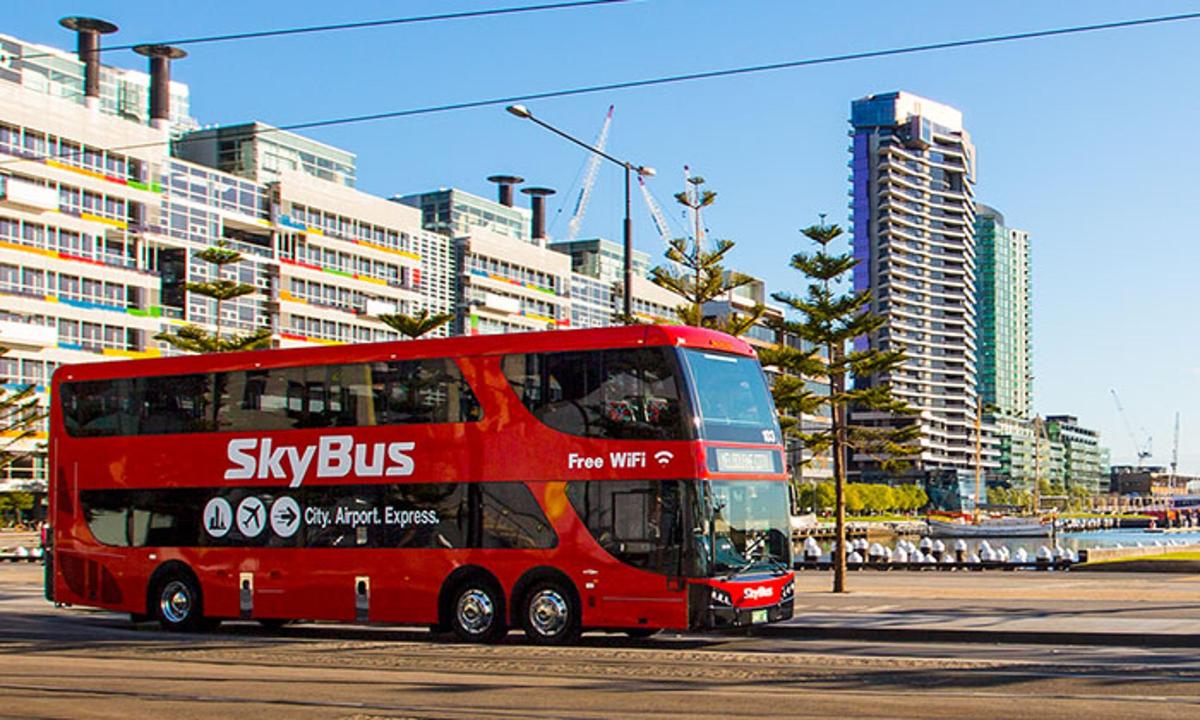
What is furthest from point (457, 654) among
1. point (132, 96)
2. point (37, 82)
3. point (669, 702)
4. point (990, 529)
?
point (990, 529)

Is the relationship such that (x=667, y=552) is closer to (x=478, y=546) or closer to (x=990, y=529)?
(x=478, y=546)

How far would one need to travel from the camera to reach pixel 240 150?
109 meters

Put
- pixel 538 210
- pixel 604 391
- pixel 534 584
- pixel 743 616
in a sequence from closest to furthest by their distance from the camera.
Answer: pixel 743 616 → pixel 604 391 → pixel 534 584 → pixel 538 210

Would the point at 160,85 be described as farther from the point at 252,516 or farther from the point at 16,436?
the point at 252,516

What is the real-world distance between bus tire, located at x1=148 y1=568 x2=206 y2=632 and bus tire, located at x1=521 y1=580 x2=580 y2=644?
6.80m

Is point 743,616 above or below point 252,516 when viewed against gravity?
below

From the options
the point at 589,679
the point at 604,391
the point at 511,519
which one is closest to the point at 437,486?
the point at 511,519

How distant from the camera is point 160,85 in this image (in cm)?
9844

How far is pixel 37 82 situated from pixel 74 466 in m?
77.4

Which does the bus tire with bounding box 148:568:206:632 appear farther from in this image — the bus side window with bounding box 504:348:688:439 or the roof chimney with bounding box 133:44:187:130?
the roof chimney with bounding box 133:44:187:130

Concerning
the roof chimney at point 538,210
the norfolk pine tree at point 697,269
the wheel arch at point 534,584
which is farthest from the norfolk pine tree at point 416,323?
the roof chimney at point 538,210

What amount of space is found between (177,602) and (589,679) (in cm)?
1179

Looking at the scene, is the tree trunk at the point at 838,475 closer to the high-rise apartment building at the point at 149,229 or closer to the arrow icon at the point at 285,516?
the arrow icon at the point at 285,516

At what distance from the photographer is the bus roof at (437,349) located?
864 inches
